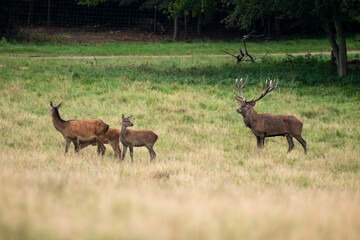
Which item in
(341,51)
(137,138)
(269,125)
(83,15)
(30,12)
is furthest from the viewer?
(83,15)

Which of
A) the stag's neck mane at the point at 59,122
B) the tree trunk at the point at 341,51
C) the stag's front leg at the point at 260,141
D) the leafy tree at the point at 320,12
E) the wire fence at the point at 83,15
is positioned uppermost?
the wire fence at the point at 83,15

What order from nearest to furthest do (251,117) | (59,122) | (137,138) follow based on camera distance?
(137,138)
(59,122)
(251,117)

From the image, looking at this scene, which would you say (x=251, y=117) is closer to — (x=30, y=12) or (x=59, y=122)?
(x=59, y=122)

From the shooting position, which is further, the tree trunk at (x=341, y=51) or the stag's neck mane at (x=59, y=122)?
the tree trunk at (x=341, y=51)

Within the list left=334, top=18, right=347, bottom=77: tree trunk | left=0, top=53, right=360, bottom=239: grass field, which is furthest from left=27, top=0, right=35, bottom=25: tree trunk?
left=334, top=18, right=347, bottom=77: tree trunk

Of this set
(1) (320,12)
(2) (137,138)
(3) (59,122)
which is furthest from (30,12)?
(2) (137,138)

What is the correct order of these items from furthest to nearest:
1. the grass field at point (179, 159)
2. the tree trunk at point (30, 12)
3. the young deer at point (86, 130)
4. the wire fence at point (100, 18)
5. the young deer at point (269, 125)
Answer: the wire fence at point (100, 18) < the tree trunk at point (30, 12) < the young deer at point (269, 125) < the young deer at point (86, 130) < the grass field at point (179, 159)

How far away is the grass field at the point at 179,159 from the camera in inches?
161

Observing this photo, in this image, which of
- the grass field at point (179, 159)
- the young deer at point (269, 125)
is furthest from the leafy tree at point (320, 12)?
the young deer at point (269, 125)

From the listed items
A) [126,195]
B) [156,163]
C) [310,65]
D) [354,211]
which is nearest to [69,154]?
[156,163]

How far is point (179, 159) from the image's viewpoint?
1021 centimetres

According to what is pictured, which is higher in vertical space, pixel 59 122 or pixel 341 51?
pixel 341 51

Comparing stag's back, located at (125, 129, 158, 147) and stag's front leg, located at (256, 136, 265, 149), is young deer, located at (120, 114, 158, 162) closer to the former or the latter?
stag's back, located at (125, 129, 158, 147)

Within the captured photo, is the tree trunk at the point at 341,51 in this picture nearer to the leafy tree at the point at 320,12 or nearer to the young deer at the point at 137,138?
the leafy tree at the point at 320,12
